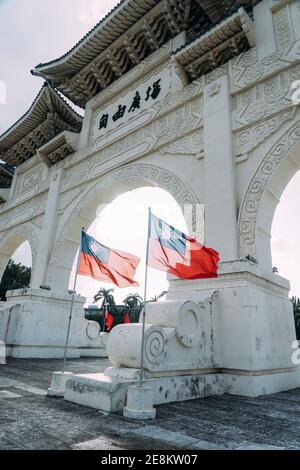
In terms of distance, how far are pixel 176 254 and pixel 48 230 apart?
686cm

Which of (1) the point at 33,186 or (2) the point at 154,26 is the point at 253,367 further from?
(1) the point at 33,186

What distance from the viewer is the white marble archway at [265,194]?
203 inches

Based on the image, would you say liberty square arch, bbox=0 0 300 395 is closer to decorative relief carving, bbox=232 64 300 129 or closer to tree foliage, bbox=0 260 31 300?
decorative relief carving, bbox=232 64 300 129

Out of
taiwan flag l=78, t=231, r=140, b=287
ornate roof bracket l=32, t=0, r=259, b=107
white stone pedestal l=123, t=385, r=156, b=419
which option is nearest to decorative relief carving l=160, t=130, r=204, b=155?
ornate roof bracket l=32, t=0, r=259, b=107

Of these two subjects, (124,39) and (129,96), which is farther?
(129,96)

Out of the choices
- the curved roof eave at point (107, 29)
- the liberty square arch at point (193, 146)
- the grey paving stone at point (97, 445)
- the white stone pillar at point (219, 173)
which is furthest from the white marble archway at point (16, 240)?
the grey paving stone at point (97, 445)

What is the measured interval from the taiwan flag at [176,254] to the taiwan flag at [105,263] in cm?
78

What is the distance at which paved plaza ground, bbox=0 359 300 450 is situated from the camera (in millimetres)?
2064

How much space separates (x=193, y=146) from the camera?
6.63 meters

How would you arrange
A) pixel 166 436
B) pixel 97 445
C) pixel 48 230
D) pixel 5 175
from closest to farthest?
pixel 97 445 → pixel 166 436 → pixel 48 230 → pixel 5 175

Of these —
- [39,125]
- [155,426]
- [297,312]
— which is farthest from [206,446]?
[297,312]

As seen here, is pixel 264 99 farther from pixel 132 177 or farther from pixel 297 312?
pixel 297 312
